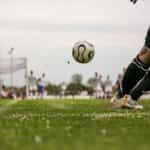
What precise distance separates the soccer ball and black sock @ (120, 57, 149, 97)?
3.53 meters

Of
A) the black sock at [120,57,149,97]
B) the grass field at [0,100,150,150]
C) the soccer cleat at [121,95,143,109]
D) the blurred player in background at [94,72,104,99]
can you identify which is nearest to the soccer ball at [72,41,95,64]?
the black sock at [120,57,149,97]

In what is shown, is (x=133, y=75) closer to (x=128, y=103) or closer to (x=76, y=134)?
(x=128, y=103)

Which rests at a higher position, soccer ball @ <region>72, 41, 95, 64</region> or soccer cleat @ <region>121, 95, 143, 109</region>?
soccer ball @ <region>72, 41, 95, 64</region>

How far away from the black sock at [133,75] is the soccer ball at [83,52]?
3.53 meters

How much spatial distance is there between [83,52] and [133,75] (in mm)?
3926

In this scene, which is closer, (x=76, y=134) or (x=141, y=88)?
(x=76, y=134)

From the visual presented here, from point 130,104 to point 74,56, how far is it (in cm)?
388

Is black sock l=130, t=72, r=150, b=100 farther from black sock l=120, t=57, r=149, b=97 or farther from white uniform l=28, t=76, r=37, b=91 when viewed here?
white uniform l=28, t=76, r=37, b=91

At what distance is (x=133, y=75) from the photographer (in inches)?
493

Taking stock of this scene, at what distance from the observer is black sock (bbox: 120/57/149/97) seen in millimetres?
12336

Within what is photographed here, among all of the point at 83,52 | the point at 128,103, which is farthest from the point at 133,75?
the point at 83,52

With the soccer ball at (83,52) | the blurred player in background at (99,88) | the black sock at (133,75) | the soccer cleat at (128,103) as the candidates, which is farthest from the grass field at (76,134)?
the blurred player in background at (99,88)

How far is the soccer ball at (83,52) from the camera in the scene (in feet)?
53.5

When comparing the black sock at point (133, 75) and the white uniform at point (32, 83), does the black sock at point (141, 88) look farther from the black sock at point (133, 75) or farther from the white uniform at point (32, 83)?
the white uniform at point (32, 83)
